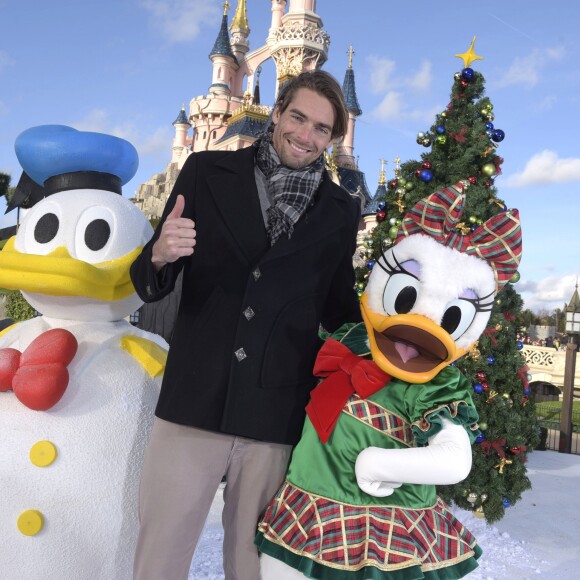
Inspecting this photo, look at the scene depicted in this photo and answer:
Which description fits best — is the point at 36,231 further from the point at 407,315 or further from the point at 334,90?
the point at 407,315

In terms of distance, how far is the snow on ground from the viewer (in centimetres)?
384

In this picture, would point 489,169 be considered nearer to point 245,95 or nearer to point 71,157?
point 71,157

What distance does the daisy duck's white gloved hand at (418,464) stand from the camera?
1566 mm

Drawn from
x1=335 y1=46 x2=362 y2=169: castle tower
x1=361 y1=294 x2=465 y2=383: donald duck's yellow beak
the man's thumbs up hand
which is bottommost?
x1=361 y1=294 x2=465 y2=383: donald duck's yellow beak

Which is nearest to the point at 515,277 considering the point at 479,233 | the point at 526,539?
the point at 479,233

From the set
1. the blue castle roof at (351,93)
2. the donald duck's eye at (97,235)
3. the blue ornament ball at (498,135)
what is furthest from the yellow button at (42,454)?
the blue castle roof at (351,93)

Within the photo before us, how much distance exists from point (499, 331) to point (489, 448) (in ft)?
3.08

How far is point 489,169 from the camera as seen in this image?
14.9 feet

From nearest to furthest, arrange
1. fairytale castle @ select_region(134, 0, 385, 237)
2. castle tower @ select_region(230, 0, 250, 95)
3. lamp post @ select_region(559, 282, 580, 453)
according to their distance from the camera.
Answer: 1. lamp post @ select_region(559, 282, 580, 453)
2. fairytale castle @ select_region(134, 0, 385, 237)
3. castle tower @ select_region(230, 0, 250, 95)

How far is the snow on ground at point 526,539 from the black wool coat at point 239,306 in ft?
6.30

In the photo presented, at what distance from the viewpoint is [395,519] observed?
64.2 inches

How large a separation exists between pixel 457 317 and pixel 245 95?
89.7 ft

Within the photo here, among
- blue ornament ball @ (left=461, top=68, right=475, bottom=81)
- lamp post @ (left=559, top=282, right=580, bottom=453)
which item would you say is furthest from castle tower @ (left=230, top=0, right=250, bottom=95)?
blue ornament ball @ (left=461, top=68, right=475, bottom=81)

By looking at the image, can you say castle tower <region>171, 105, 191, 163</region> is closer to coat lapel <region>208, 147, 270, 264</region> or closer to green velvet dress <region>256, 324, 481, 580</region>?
coat lapel <region>208, 147, 270, 264</region>
